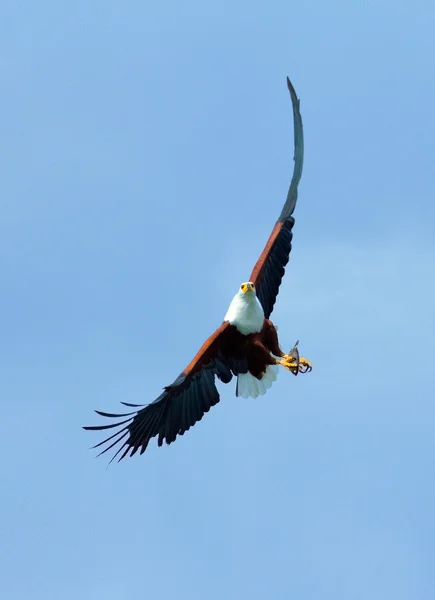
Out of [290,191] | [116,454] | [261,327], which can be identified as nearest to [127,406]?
[116,454]

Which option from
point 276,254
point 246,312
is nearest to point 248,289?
point 246,312

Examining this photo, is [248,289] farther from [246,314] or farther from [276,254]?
[276,254]

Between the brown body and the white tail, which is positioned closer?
the brown body

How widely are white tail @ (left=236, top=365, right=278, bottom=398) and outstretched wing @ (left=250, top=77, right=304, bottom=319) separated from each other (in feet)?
2.93

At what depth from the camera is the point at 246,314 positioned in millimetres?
25047

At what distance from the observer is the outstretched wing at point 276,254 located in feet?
86.6

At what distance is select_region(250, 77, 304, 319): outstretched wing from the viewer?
86.6ft

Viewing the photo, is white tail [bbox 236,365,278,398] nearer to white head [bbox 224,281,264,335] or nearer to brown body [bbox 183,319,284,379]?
brown body [bbox 183,319,284,379]

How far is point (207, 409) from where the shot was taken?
2548 centimetres

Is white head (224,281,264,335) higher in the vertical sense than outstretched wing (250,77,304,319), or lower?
lower

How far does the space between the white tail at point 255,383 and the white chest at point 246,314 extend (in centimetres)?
125

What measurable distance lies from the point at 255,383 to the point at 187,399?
1.43 metres

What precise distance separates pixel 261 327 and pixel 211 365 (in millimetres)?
997

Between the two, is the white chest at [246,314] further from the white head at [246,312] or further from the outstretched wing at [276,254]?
the outstretched wing at [276,254]
